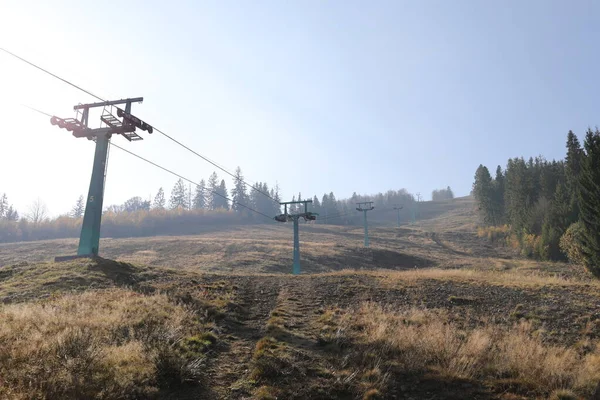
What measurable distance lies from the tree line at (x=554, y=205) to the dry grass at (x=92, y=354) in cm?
3832

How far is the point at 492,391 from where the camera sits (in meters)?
6.14

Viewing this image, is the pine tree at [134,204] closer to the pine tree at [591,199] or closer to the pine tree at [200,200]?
the pine tree at [200,200]

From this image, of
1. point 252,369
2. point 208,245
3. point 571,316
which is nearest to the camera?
point 252,369

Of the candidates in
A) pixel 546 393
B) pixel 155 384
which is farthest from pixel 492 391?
pixel 155 384

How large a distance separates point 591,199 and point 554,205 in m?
28.5

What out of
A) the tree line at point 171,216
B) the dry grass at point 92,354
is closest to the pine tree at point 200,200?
the tree line at point 171,216

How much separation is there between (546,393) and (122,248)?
6986cm

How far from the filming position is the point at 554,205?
191 ft

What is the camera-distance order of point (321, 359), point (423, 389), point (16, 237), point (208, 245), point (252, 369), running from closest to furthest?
point (423, 389), point (252, 369), point (321, 359), point (208, 245), point (16, 237)

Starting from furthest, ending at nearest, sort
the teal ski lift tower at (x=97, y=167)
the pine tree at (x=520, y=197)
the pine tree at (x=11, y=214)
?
1. the pine tree at (x=11, y=214)
2. the pine tree at (x=520, y=197)
3. the teal ski lift tower at (x=97, y=167)

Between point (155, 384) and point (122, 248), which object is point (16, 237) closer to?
point (122, 248)

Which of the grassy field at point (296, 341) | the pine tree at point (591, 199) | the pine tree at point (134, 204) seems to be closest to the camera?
the grassy field at point (296, 341)

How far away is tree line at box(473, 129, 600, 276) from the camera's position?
34.0m

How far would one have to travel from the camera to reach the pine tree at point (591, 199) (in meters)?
32.5
